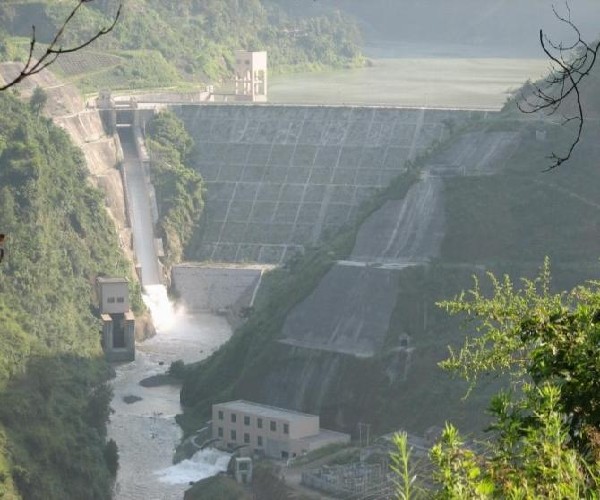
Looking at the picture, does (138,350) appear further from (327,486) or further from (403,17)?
(403,17)

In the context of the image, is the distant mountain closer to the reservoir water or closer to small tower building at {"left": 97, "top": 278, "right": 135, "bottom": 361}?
the reservoir water

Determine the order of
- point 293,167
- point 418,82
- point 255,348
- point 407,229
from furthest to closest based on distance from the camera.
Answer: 1. point 418,82
2. point 293,167
3. point 407,229
4. point 255,348

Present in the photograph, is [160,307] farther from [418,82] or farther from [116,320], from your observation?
[418,82]

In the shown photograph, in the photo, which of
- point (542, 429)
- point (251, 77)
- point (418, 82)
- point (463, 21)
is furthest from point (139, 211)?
point (542, 429)

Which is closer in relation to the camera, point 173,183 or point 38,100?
point 38,100

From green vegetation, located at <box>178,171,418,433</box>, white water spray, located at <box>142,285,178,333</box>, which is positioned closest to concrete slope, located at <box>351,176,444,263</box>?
green vegetation, located at <box>178,171,418,433</box>

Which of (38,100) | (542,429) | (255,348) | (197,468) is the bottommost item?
(197,468)
